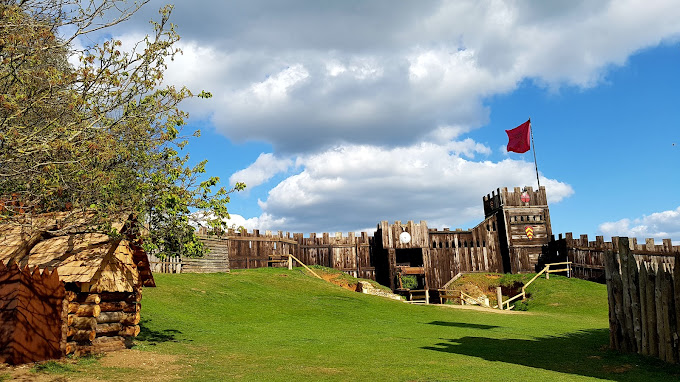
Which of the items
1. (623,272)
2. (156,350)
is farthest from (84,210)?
(623,272)

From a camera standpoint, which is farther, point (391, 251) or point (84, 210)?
point (391, 251)

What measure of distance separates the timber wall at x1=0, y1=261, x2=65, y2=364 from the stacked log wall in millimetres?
310

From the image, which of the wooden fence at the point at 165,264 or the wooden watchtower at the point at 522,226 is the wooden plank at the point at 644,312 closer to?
the wooden fence at the point at 165,264

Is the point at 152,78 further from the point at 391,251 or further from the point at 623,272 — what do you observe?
the point at 391,251

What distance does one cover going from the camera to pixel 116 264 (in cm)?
1432

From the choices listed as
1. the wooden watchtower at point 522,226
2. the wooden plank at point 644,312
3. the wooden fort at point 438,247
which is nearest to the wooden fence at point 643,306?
the wooden plank at point 644,312

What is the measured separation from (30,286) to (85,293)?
5.43 feet

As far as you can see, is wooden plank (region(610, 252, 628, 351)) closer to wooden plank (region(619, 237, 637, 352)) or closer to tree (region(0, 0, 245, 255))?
wooden plank (region(619, 237, 637, 352))

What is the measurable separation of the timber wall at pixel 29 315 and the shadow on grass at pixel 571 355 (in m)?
10.2

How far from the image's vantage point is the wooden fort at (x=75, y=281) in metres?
11.7

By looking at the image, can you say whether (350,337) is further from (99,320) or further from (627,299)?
(627,299)

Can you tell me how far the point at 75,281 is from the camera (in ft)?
41.3

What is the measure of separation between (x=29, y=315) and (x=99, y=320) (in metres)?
2.39

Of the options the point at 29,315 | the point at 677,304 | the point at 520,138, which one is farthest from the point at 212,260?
the point at 677,304
